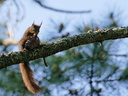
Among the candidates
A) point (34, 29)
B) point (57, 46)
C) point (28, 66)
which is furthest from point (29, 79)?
point (57, 46)

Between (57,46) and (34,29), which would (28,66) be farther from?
(57,46)

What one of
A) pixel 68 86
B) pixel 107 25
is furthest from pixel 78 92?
pixel 107 25

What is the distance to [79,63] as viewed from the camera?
2.84 m

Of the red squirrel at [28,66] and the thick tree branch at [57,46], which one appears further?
the red squirrel at [28,66]

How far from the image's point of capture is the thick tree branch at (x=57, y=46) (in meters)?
1.69

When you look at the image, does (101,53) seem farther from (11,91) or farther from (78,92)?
(11,91)

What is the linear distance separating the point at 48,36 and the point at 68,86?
1.50 ft

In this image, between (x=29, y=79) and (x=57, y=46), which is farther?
(x=29, y=79)

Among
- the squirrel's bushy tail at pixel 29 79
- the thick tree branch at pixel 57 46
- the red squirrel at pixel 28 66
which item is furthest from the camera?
the squirrel's bushy tail at pixel 29 79

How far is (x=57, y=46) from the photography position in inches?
68.9

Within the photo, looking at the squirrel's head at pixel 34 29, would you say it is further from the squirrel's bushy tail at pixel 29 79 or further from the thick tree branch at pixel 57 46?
the thick tree branch at pixel 57 46

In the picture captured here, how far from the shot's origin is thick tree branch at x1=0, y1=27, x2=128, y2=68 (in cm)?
169

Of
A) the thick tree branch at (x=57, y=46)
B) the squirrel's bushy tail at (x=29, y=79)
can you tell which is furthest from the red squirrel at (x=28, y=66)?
the thick tree branch at (x=57, y=46)

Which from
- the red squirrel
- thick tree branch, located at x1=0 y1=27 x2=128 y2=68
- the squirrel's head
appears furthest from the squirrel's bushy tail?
thick tree branch, located at x1=0 y1=27 x2=128 y2=68
